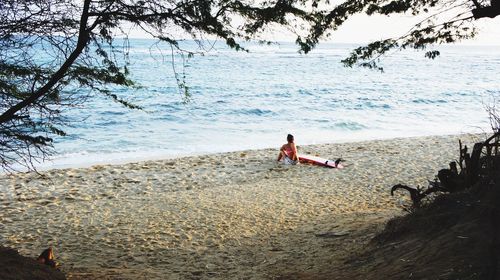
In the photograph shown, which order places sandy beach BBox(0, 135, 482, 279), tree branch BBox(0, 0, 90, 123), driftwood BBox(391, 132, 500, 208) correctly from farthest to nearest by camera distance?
sandy beach BBox(0, 135, 482, 279)
driftwood BBox(391, 132, 500, 208)
tree branch BBox(0, 0, 90, 123)

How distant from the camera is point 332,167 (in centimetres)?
1261

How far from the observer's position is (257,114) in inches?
1092

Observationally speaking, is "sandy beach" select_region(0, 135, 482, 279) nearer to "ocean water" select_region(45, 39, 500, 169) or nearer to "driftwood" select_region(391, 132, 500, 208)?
"driftwood" select_region(391, 132, 500, 208)

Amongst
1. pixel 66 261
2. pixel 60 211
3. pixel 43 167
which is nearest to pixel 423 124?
pixel 43 167

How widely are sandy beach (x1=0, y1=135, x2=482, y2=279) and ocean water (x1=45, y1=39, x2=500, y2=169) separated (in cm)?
163

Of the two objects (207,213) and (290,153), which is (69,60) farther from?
(290,153)

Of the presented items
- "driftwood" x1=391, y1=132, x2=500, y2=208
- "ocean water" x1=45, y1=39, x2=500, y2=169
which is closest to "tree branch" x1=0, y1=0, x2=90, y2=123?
"ocean water" x1=45, y1=39, x2=500, y2=169

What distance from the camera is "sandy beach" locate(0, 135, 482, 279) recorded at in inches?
233

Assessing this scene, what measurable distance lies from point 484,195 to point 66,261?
5040 millimetres

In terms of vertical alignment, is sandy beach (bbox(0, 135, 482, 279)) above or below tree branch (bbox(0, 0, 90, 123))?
below

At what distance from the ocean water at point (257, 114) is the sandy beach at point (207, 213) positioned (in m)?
1.63

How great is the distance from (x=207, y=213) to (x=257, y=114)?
1956 cm

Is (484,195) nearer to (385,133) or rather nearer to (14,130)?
(14,130)

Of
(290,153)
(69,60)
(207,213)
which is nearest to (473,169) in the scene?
(69,60)
